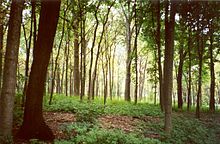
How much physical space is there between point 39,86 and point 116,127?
420cm

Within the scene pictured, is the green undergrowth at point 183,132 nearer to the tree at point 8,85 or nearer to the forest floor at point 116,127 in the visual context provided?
the forest floor at point 116,127

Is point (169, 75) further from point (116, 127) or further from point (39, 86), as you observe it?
point (39, 86)

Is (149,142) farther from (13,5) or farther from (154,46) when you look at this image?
(154,46)

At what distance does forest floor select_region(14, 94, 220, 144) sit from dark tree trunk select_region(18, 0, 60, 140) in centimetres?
43

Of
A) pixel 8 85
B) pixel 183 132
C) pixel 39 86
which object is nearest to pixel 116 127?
pixel 183 132

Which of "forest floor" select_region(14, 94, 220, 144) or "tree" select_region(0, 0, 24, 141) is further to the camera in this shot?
"forest floor" select_region(14, 94, 220, 144)

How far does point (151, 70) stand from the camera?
70.9 ft

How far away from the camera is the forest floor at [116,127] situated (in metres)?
9.09

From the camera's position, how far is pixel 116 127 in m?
11.5

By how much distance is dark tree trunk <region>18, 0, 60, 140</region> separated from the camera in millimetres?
8258

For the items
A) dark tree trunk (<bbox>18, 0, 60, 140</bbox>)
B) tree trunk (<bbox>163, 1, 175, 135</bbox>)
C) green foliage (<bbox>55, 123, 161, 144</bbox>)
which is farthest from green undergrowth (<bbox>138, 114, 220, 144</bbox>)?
dark tree trunk (<bbox>18, 0, 60, 140</bbox>)

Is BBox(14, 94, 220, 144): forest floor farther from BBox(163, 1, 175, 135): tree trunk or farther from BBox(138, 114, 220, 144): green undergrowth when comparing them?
BBox(163, 1, 175, 135): tree trunk

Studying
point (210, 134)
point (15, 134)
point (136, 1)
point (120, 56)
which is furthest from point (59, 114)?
point (120, 56)

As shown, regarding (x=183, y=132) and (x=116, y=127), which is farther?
(x=183, y=132)
